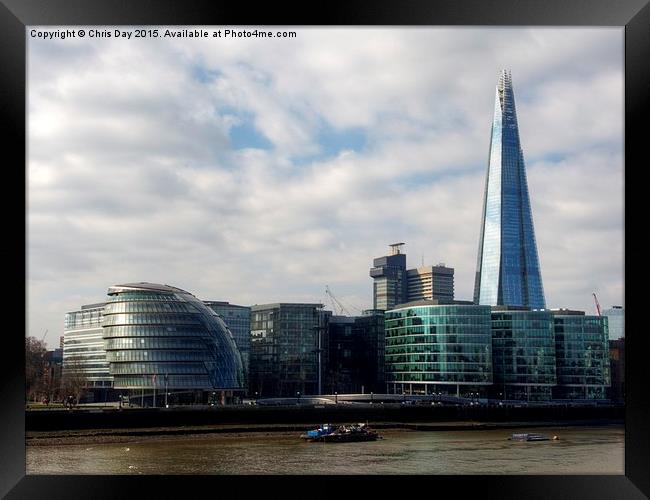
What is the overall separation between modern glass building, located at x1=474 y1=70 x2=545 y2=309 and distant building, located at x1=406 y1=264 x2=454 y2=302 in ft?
24.2

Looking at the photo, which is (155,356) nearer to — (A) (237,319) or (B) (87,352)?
(B) (87,352)

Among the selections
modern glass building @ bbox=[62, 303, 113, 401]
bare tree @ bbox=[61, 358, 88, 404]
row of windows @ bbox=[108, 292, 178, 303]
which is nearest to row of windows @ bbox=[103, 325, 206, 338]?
row of windows @ bbox=[108, 292, 178, 303]

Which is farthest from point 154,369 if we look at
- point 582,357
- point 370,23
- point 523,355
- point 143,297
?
point 370,23

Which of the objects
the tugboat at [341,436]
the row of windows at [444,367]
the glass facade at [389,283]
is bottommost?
the tugboat at [341,436]

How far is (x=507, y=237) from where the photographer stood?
207 feet

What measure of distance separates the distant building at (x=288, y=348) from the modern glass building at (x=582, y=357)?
12.4m

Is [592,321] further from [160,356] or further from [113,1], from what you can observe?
[113,1]

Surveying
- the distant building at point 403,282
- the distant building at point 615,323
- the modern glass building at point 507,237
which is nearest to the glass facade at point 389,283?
the distant building at point 403,282

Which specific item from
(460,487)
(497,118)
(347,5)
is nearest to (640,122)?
(347,5)

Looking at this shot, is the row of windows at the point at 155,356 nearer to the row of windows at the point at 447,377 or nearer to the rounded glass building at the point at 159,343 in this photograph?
the rounded glass building at the point at 159,343

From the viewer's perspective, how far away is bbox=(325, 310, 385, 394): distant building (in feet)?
142

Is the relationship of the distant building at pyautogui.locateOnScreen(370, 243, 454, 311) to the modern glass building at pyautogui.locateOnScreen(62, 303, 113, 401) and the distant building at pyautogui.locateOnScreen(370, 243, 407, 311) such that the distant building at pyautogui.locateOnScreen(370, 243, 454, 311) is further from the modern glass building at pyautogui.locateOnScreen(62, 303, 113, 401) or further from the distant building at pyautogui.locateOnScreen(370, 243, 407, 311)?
the modern glass building at pyautogui.locateOnScreen(62, 303, 113, 401)

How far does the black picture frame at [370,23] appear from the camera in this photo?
184 inches

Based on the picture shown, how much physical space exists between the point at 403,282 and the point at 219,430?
48134 millimetres
